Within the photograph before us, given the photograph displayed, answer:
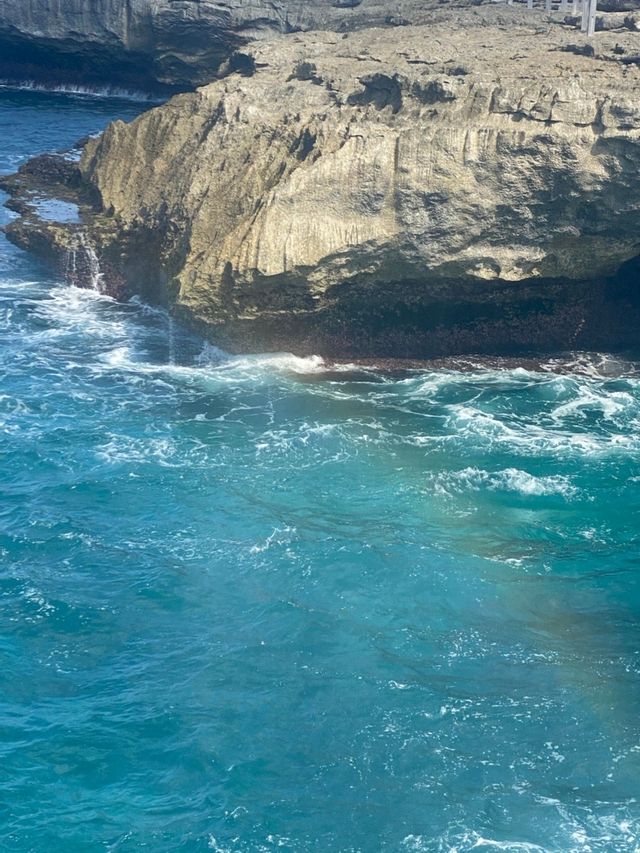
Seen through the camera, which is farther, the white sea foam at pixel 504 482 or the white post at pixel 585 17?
the white post at pixel 585 17

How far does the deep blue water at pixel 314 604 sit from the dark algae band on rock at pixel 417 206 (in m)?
1.23

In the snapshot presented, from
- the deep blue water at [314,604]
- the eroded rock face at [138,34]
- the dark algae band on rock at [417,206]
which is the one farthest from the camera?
the eroded rock face at [138,34]

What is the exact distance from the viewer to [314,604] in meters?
18.6

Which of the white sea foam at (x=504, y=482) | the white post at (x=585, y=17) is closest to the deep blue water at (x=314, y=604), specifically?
the white sea foam at (x=504, y=482)

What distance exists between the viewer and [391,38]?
106 feet

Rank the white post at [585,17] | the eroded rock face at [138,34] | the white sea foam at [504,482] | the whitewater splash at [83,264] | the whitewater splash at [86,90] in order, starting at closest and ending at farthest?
1. the white sea foam at [504,482]
2. the white post at [585,17]
3. the whitewater splash at [83,264]
4. the eroded rock face at [138,34]
5. the whitewater splash at [86,90]

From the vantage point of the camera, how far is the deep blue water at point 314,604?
1480 cm

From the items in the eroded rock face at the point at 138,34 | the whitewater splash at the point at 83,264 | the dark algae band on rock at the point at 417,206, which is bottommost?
the whitewater splash at the point at 83,264

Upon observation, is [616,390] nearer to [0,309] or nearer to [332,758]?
[332,758]

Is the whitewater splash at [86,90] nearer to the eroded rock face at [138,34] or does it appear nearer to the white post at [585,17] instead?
the eroded rock face at [138,34]

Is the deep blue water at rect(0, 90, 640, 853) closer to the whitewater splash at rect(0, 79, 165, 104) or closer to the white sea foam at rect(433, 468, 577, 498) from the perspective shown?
the white sea foam at rect(433, 468, 577, 498)

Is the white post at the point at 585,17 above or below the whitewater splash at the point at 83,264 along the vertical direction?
above

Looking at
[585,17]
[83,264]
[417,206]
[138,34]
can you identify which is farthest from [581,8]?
[138,34]

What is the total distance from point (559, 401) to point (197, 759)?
13537 mm
